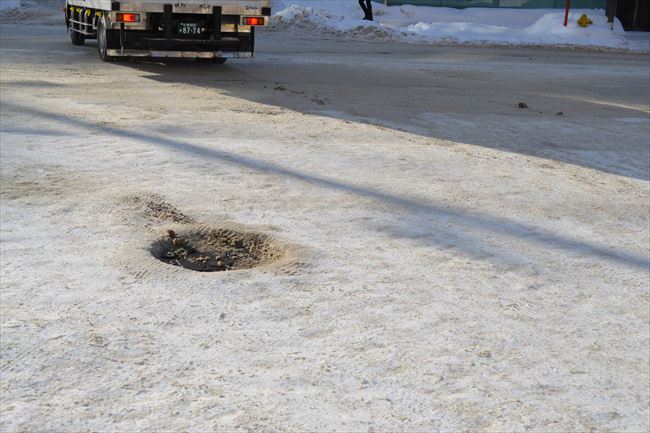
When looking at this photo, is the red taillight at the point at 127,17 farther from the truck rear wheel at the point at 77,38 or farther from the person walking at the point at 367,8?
the person walking at the point at 367,8

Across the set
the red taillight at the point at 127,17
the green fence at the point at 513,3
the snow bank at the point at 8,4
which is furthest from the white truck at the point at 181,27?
the green fence at the point at 513,3

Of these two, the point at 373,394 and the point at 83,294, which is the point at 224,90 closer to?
the point at 83,294

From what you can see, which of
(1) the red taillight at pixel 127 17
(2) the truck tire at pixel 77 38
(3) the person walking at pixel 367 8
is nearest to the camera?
(1) the red taillight at pixel 127 17

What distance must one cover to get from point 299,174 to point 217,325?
11.8 feet

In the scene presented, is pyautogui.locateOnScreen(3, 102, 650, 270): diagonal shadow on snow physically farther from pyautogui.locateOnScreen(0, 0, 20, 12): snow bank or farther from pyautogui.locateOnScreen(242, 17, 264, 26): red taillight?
pyautogui.locateOnScreen(0, 0, 20, 12): snow bank

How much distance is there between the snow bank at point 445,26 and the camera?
95.7 feet

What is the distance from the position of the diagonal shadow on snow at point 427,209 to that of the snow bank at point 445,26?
65.1 ft

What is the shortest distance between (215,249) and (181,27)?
9.66 meters

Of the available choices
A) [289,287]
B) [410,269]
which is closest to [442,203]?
[410,269]

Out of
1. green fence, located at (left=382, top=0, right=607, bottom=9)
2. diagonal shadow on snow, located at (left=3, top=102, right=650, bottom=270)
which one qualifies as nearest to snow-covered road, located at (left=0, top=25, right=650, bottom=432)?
diagonal shadow on snow, located at (left=3, top=102, right=650, bottom=270)

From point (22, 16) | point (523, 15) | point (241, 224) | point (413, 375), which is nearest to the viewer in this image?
point (413, 375)

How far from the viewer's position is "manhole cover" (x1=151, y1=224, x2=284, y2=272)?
609 centimetres

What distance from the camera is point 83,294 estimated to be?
5.30 metres

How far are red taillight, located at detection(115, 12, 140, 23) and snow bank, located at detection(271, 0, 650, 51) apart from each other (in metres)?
14.1
